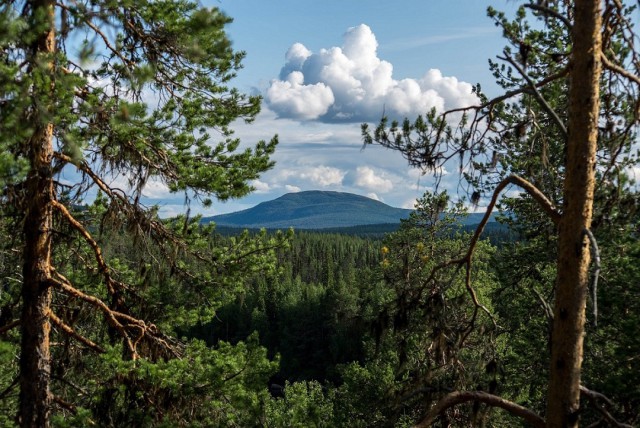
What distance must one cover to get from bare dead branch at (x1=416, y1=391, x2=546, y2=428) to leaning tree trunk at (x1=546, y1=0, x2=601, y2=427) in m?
0.23

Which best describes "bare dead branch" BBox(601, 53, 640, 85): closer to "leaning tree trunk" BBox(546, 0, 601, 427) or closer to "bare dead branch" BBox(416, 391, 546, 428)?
"leaning tree trunk" BBox(546, 0, 601, 427)

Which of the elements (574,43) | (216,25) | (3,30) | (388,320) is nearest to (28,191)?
(3,30)

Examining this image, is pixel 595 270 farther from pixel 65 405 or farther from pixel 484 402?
pixel 65 405

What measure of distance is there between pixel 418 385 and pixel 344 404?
1803 cm

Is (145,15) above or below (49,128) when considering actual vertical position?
above

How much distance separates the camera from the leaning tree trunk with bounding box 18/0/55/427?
19.5ft

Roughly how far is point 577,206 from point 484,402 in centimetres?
170

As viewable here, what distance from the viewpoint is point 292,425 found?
757 cm

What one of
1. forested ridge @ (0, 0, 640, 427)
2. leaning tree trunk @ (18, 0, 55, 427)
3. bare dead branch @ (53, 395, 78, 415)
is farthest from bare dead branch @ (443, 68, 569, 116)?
bare dead branch @ (53, 395, 78, 415)

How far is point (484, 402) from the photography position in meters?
4.30

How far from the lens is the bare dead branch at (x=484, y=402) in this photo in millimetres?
4184

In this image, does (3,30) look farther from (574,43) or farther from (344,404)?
(344,404)

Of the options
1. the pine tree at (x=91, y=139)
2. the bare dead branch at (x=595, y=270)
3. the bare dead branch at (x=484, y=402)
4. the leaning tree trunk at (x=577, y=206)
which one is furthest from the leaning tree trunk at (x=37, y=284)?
the bare dead branch at (x=595, y=270)

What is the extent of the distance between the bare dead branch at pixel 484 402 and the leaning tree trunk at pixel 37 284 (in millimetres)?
4317
